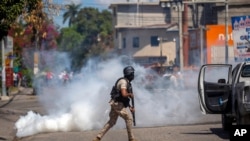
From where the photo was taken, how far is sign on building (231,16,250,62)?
28.5 meters

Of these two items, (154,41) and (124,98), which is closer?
(124,98)

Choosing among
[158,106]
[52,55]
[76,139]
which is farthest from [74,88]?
[52,55]

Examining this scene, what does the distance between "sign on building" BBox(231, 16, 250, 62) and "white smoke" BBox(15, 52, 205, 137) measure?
13.9 ft

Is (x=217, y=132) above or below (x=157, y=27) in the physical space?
below

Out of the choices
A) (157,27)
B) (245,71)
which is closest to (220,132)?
(245,71)

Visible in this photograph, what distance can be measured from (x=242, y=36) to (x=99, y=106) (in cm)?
1017

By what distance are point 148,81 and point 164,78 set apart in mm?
6246

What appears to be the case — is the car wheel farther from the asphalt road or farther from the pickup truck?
the asphalt road

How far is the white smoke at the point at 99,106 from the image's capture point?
20.2 m

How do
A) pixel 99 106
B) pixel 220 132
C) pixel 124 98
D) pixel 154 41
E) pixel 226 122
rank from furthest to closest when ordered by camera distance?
pixel 154 41 → pixel 99 106 → pixel 220 132 → pixel 226 122 → pixel 124 98

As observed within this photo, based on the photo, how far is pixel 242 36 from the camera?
28.9 metres

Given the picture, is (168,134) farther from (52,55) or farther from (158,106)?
(52,55)

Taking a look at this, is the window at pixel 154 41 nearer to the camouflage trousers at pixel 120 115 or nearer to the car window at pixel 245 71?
the car window at pixel 245 71

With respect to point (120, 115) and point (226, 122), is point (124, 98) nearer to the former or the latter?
point (120, 115)
